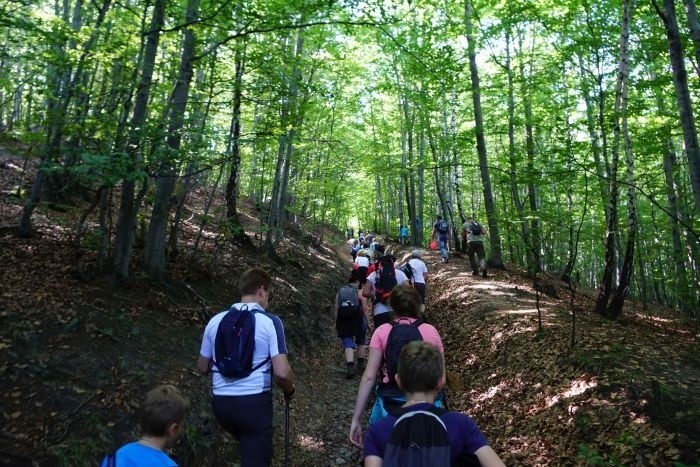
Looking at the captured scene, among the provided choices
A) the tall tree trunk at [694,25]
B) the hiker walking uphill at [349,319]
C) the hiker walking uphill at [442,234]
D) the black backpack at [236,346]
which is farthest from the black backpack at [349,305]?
the hiker walking uphill at [442,234]

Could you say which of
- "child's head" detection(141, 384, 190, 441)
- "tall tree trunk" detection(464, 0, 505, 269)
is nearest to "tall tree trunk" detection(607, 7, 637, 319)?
"tall tree trunk" detection(464, 0, 505, 269)

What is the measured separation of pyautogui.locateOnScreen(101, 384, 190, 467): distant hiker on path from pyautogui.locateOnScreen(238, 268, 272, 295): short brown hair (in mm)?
1195

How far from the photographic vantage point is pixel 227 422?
3.35 metres

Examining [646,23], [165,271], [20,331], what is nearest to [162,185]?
[165,271]

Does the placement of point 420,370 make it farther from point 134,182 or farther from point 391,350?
point 134,182

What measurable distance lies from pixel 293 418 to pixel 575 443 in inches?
147

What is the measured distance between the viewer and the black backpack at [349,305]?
27.8 feet

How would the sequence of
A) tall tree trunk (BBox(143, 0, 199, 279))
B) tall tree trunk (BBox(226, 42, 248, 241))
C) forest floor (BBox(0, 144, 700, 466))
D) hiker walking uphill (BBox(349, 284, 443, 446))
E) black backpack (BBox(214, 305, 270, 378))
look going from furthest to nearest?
tall tree trunk (BBox(226, 42, 248, 241)) < tall tree trunk (BBox(143, 0, 199, 279)) < forest floor (BBox(0, 144, 700, 466)) < hiker walking uphill (BBox(349, 284, 443, 446)) < black backpack (BBox(214, 305, 270, 378))

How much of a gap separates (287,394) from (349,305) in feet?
15.7

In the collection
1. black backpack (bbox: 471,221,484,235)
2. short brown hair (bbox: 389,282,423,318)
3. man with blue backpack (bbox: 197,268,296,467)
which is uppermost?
black backpack (bbox: 471,221,484,235)

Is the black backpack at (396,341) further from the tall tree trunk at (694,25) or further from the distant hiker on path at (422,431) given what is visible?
the tall tree trunk at (694,25)

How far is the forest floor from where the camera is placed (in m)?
4.50

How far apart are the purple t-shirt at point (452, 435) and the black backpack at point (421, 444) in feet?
0.12

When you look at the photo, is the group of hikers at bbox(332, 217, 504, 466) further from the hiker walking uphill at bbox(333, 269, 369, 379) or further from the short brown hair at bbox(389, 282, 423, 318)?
the hiker walking uphill at bbox(333, 269, 369, 379)
